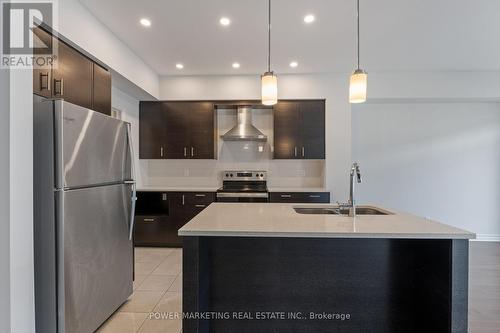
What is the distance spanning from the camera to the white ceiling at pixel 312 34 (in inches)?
107

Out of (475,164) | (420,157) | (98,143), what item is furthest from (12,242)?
(475,164)

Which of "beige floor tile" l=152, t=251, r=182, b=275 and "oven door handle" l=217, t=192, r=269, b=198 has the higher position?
"oven door handle" l=217, t=192, r=269, b=198

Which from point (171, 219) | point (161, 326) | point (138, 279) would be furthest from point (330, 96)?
point (161, 326)

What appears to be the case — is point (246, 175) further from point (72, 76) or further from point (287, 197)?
point (72, 76)

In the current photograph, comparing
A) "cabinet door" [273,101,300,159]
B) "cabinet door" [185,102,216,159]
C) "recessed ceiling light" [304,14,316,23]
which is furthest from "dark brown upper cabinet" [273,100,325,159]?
"recessed ceiling light" [304,14,316,23]

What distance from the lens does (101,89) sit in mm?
2963

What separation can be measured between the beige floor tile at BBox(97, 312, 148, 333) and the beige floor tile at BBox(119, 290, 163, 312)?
0.27 feet

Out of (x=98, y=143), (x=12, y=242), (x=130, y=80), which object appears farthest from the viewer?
(x=130, y=80)

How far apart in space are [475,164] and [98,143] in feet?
19.4

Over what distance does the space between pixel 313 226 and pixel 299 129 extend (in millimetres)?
3184

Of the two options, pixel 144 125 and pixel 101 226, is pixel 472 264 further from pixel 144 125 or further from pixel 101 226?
pixel 144 125

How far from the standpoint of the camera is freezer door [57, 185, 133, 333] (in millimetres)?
1877

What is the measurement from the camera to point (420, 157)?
5.08 m

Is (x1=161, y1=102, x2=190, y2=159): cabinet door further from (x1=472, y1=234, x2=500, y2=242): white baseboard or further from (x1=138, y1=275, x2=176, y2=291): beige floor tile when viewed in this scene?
(x1=472, y1=234, x2=500, y2=242): white baseboard
